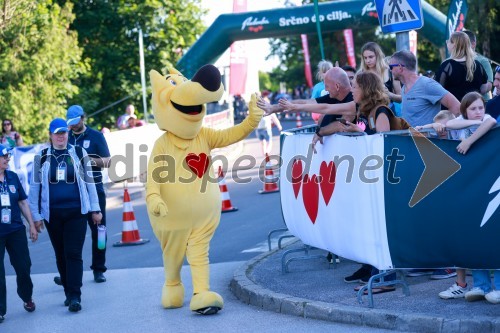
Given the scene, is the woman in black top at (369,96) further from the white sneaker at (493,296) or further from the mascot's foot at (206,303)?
the mascot's foot at (206,303)

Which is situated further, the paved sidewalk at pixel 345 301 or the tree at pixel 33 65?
the tree at pixel 33 65

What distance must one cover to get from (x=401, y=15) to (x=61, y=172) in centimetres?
375

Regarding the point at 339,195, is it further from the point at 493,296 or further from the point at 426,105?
the point at 493,296

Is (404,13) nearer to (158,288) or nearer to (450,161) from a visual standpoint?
(450,161)

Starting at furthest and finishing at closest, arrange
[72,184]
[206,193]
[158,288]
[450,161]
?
[158,288], [72,184], [206,193], [450,161]

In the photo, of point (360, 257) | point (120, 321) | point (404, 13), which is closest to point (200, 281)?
point (120, 321)

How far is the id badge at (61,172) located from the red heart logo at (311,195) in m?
2.34

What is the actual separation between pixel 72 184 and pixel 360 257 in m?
3.04

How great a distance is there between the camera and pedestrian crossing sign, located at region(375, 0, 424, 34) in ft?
33.3

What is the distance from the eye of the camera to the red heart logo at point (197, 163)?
9117 mm

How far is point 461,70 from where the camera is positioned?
1002cm

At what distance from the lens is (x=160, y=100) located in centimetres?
918

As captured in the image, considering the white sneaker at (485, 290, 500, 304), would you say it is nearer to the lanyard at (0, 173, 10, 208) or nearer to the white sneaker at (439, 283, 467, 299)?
the white sneaker at (439, 283, 467, 299)

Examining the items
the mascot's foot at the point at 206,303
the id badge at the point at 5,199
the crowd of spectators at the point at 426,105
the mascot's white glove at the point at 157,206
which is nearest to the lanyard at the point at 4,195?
the id badge at the point at 5,199
